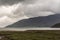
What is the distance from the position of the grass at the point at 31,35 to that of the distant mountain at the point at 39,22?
0.06 metres

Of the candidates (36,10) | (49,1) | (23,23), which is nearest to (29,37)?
(23,23)

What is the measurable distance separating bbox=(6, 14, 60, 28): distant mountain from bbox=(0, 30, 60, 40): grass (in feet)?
0.21

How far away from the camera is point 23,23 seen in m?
1.72

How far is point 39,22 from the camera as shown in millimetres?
1705

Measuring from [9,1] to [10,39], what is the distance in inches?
14.6

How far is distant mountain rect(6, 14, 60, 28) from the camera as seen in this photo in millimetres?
1696

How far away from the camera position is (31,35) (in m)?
1.67

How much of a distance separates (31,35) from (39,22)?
0.14m

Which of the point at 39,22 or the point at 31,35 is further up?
the point at 39,22

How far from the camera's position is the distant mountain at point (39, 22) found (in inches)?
66.8

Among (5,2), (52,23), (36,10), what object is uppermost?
(5,2)

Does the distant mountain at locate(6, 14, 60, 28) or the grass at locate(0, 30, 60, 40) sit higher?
the distant mountain at locate(6, 14, 60, 28)

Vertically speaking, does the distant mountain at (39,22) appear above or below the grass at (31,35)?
above

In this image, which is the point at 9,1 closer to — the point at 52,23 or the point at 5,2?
the point at 5,2
